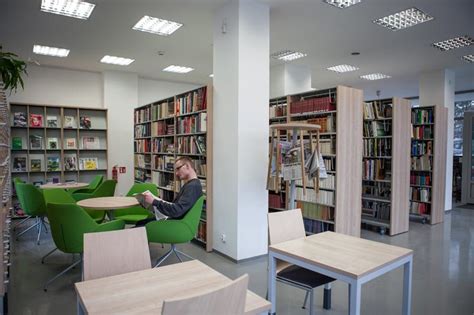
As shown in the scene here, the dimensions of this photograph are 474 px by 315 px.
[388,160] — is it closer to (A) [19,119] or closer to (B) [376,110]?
(B) [376,110]

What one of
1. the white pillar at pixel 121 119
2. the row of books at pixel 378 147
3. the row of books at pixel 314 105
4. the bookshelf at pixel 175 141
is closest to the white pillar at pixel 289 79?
the row of books at pixel 314 105

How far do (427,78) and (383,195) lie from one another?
3736 mm

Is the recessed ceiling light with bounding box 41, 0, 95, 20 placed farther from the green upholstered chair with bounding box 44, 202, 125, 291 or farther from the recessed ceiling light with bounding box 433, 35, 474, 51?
the recessed ceiling light with bounding box 433, 35, 474, 51

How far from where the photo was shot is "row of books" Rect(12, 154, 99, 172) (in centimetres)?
707

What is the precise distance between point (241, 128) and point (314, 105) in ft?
5.33

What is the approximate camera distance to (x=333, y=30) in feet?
17.6

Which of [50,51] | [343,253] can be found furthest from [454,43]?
[50,51]

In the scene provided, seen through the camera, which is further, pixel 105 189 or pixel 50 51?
pixel 50 51

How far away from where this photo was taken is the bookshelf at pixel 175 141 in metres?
4.56

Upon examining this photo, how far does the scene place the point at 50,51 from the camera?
662 centimetres

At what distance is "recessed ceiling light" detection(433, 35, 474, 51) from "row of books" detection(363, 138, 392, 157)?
6.96 ft

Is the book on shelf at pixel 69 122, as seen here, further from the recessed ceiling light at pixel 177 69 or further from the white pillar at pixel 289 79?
the white pillar at pixel 289 79

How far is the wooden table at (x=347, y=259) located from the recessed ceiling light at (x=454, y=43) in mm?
5301

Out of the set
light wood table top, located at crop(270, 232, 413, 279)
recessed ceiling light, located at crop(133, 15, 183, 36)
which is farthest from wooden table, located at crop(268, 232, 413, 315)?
recessed ceiling light, located at crop(133, 15, 183, 36)
